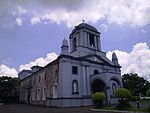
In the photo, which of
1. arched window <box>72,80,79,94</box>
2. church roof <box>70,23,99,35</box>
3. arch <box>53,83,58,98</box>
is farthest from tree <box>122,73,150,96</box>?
arch <box>53,83,58,98</box>

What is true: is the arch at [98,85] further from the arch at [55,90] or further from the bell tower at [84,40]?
the arch at [55,90]

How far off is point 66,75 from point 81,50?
331 inches

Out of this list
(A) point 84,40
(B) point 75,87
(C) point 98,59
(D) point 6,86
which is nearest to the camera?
(B) point 75,87

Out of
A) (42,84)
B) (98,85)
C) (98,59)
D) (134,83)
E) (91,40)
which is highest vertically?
(91,40)

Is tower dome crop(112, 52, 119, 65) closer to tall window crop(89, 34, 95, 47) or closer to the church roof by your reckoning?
tall window crop(89, 34, 95, 47)

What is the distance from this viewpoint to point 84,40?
4078cm

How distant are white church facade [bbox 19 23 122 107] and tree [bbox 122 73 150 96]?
1825 centimetres

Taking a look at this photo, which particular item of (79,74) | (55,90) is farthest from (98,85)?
(55,90)

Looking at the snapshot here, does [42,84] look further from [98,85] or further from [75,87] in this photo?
[98,85]

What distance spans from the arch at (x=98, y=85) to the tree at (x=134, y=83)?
23.2 m

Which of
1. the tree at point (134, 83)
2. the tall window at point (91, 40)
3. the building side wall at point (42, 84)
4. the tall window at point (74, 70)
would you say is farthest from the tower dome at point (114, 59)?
the tree at point (134, 83)

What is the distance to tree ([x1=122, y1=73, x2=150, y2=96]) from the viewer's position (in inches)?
2313

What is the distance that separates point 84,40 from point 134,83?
27.6 m

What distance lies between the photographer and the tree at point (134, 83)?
58750 millimetres
